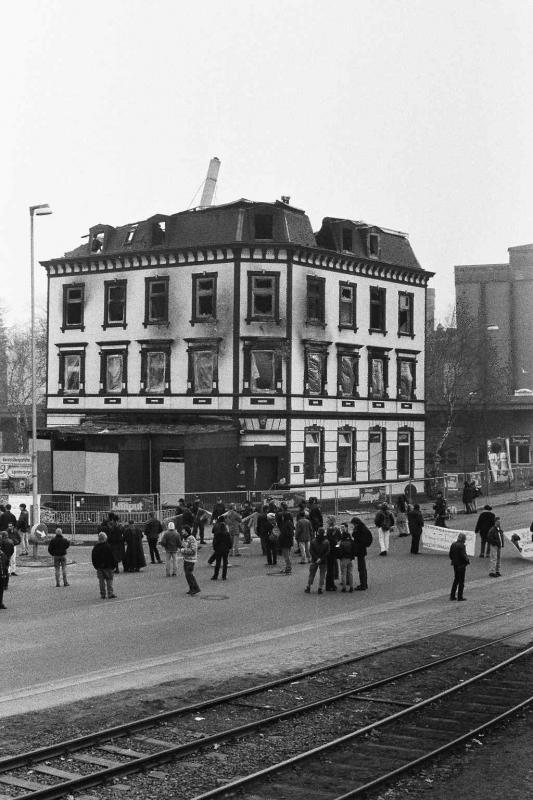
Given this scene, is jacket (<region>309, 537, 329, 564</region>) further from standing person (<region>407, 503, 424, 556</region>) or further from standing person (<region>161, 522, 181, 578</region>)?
standing person (<region>407, 503, 424, 556</region>)

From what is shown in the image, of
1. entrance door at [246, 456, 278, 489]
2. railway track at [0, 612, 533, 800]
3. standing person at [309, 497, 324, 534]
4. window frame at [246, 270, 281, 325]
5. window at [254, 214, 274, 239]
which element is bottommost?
railway track at [0, 612, 533, 800]

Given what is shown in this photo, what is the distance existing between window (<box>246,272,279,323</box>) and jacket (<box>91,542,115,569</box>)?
23094mm

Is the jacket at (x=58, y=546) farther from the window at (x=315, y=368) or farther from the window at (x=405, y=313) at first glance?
the window at (x=405, y=313)

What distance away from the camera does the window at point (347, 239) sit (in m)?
47.5

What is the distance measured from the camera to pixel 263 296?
44.1m

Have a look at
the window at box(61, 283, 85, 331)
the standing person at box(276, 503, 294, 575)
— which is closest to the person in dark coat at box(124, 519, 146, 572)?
the standing person at box(276, 503, 294, 575)

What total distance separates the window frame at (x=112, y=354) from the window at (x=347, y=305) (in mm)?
10520

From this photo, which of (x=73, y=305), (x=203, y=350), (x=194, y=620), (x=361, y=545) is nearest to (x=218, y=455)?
(x=203, y=350)

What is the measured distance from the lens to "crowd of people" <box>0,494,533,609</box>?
2253 cm

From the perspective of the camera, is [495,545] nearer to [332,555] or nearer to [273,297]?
[332,555]

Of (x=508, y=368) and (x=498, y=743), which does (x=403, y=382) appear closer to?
(x=508, y=368)

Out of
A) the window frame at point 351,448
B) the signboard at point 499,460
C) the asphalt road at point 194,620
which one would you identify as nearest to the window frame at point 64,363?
the window frame at point 351,448

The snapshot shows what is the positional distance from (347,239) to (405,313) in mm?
5459

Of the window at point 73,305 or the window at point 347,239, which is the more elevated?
the window at point 347,239
